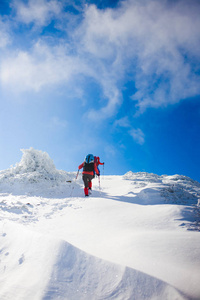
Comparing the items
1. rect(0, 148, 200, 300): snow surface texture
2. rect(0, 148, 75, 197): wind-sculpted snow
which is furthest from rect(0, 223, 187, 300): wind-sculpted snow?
rect(0, 148, 75, 197): wind-sculpted snow

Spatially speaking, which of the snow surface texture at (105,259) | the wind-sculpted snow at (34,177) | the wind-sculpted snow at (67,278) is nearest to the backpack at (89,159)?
the wind-sculpted snow at (34,177)

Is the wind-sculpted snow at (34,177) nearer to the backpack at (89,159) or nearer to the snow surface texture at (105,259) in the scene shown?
the backpack at (89,159)

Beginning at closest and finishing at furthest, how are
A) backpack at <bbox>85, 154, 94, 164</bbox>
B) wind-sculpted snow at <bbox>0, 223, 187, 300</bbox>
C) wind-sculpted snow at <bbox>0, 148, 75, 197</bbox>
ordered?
wind-sculpted snow at <bbox>0, 223, 187, 300</bbox> < backpack at <bbox>85, 154, 94, 164</bbox> < wind-sculpted snow at <bbox>0, 148, 75, 197</bbox>

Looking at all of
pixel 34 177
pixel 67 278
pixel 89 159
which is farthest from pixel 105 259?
pixel 34 177

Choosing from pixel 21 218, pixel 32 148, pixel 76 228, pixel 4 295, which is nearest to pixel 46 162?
pixel 32 148

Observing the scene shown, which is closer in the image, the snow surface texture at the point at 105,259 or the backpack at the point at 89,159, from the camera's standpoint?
the snow surface texture at the point at 105,259

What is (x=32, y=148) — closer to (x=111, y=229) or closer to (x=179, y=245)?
(x=111, y=229)

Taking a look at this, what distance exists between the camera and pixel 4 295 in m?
1.66

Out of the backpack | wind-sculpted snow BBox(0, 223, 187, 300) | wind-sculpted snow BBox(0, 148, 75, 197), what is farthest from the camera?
wind-sculpted snow BBox(0, 148, 75, 197)

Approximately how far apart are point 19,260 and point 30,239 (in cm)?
45

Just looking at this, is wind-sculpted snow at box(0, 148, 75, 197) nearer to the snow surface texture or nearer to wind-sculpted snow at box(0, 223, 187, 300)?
the snow surface texture

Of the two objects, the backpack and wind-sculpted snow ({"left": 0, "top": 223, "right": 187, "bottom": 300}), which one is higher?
the backpack

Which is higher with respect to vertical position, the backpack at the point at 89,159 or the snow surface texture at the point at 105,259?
the backpack at the point at 89,159

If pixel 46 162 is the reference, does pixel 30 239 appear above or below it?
below
